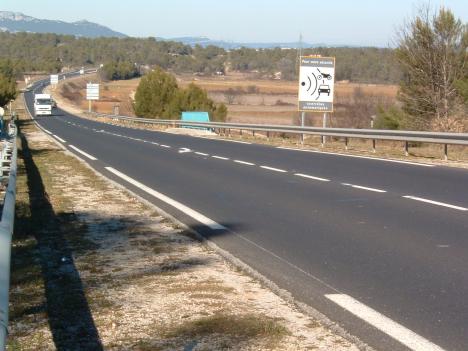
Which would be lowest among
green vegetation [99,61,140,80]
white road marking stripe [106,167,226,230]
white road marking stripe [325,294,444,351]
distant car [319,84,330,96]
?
white road marking stripe [106,167,226,230]

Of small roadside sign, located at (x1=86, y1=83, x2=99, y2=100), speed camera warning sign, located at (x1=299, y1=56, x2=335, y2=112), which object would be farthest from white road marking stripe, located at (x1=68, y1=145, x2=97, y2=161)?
small roadside sign, located at (x1=86, y1=83, x2=99, y2=100)

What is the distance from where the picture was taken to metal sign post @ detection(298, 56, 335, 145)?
111 ft

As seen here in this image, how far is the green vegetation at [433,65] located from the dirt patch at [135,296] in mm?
26674

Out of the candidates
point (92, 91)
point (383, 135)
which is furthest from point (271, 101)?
point (383, 135)

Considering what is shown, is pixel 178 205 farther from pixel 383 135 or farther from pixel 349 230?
pixel 383 135

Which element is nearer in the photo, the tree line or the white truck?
the tree line

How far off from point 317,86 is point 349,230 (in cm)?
2514

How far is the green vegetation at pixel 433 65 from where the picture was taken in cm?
3488

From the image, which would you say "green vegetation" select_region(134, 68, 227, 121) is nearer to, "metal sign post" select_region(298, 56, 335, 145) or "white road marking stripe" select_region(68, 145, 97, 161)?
"metal sign post" select_region(298, 56, 335, 145)

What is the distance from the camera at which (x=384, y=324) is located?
17.9ft

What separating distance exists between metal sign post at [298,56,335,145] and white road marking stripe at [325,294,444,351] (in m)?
28.0

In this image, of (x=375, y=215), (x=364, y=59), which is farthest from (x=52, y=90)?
(x=375, y=215)

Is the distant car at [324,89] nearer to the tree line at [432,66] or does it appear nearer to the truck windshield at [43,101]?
the tree line at [432,66]

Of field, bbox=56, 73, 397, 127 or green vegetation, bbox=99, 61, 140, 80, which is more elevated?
green vegetation, bbox=99, 61, 140, 80
